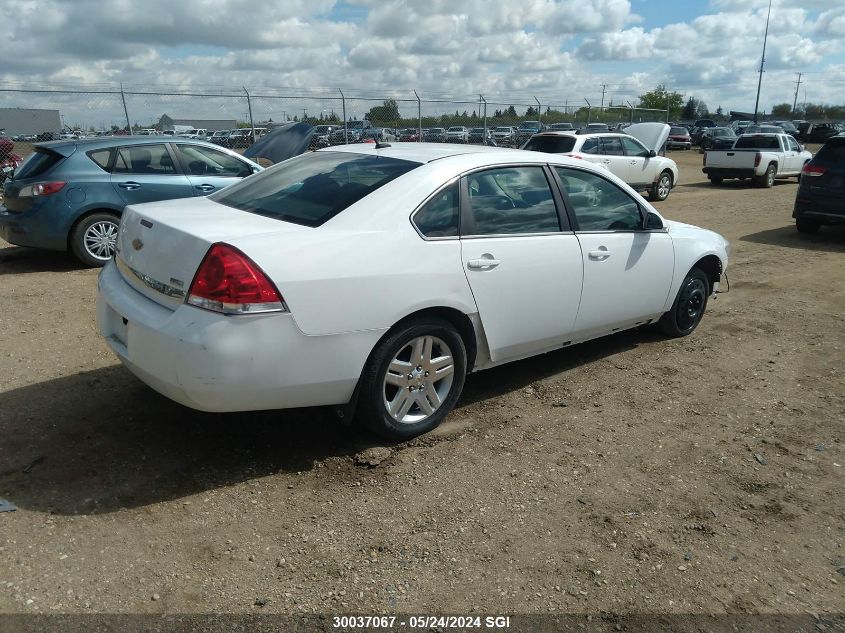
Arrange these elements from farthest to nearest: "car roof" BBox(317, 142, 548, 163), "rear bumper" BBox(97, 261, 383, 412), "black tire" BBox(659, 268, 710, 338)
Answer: "black tire" BBox(659, 268, 710, 338), "car roof" BBox(317, 142, 548, 163), "rear bumper" BBox(97, 261, 383, 412)

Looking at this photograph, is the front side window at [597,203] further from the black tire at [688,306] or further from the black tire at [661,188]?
the black tire at [661,188]

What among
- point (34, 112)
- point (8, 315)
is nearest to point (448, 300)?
point (8, 315)

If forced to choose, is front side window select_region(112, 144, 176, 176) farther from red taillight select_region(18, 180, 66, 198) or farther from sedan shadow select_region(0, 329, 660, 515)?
sedan shadow select_region(0, 329, 660, 515)

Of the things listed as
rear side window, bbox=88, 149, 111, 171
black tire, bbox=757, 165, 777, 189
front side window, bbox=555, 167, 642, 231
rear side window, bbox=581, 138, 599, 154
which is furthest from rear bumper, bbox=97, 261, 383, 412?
black tire, bbox=757, 165, 777, 189

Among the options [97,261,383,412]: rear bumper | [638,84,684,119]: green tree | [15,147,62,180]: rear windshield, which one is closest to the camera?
[97,261,383,412]: rear bumper

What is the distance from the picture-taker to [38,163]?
7.86 m

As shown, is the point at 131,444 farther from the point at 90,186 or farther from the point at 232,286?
the point at 90,186

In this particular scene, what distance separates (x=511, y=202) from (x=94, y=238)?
19.2 ft

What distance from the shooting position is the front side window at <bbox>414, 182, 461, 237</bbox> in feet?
12.1

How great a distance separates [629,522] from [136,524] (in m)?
2.29

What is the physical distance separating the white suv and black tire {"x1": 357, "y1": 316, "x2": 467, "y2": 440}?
11310mm

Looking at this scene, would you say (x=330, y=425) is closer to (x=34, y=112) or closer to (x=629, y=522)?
(x=629, y=522)

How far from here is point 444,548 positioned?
2.96 meters

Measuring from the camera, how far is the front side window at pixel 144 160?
8079 millimetres
